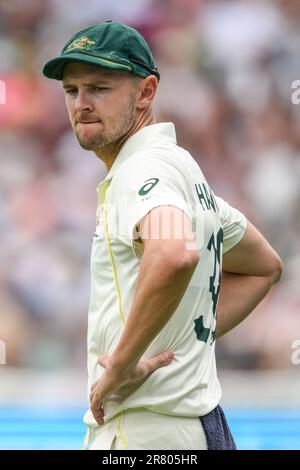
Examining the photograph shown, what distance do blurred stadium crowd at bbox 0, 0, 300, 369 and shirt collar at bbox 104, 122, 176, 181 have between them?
10.5ft

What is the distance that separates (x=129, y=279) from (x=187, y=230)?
22 centimetres

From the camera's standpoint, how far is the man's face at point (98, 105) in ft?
7.18

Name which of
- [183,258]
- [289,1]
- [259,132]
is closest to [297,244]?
[259,132]

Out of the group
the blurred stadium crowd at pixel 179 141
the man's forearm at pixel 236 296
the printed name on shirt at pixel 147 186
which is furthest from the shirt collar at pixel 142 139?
the blurred stadium crowd at pixel 179 141

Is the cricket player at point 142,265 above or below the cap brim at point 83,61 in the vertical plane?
below

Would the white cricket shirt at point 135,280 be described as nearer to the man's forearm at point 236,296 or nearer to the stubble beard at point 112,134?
the stubble beard at point 112,134

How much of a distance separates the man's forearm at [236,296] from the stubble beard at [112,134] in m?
0.57

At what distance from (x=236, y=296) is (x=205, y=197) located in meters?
0.48

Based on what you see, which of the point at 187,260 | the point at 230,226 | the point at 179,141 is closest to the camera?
the point at 187,260

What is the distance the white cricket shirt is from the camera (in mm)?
1985

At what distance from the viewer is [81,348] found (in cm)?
536

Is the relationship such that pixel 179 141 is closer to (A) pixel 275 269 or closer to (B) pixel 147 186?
(A) pixel 275 269

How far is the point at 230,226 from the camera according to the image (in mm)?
2443

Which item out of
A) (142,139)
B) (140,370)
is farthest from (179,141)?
(140,370)
